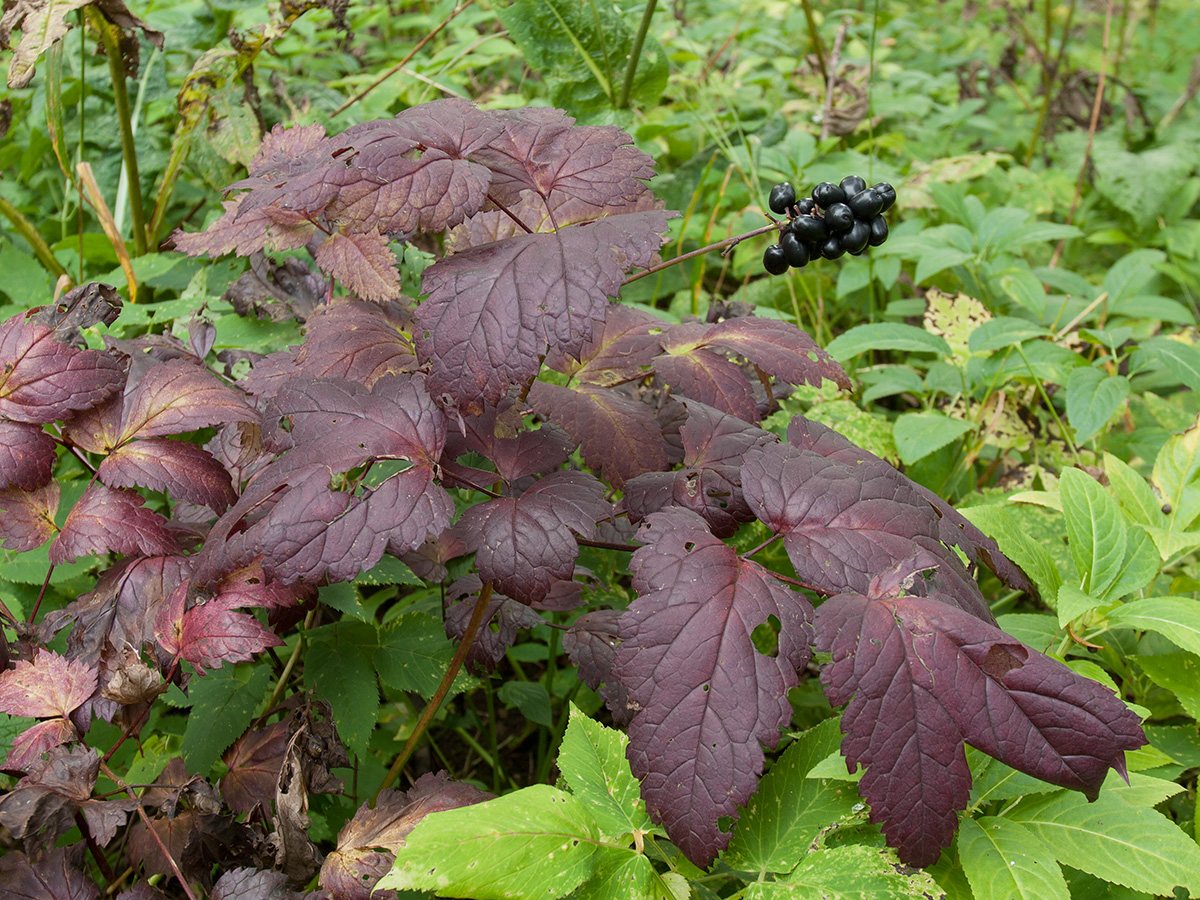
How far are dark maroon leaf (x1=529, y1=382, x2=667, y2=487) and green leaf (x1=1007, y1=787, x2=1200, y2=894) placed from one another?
693 mm

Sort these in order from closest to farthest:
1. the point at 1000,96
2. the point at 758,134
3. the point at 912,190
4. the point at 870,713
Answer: the point at 870,713 < the point at 912,190 < the point at 758,134 < the point at 1000,96

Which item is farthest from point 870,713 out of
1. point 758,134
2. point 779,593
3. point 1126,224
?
point 1126,224

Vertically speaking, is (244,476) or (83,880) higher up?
(244,476)

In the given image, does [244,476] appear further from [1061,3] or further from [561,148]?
[1061,3]

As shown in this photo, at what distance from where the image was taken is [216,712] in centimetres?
135

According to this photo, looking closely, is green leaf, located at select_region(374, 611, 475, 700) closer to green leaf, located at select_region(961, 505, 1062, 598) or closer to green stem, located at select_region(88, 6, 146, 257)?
green leaf, located at select_region(961, 505, 1062, 598)

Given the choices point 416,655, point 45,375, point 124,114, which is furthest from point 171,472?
point 124,114

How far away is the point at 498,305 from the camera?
993 millimetres

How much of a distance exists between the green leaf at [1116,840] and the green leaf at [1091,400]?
940 millimetres

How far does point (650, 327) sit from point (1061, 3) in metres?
8.27

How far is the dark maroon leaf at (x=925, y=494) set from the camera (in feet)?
3.66

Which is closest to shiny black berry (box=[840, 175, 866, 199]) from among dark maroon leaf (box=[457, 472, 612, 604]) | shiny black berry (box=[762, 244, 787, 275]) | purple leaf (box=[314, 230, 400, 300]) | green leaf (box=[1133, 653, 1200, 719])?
shiny black berry (box=[762, 244, 787, 275])

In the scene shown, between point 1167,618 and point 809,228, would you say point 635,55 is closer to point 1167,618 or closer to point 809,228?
point 809,228

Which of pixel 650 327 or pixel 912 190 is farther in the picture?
pixel 912 190
